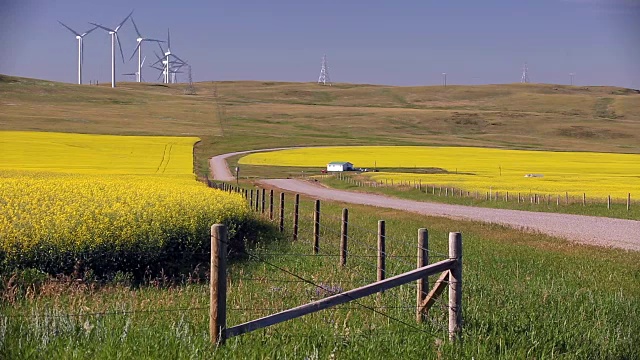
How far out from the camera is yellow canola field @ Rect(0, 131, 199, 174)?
45.3m

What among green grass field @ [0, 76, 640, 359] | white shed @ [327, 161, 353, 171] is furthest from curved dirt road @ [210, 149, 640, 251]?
white shed @ [327, 161, 353, 171]

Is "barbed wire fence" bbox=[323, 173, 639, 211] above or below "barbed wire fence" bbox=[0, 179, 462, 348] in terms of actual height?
below

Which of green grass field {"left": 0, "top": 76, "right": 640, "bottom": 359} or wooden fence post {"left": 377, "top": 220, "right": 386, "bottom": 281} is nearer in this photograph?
green grass field {"left": 0, "top": 76, "right": 640, "bottom": 359}

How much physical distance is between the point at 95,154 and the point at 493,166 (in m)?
29.9

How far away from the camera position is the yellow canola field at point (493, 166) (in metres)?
44.0

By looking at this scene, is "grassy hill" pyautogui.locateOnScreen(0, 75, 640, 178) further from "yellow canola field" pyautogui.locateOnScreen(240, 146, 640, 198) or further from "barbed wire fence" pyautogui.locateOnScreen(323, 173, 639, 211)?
"barbed wire fence" pyautogui.locateOnScreen(323, 173, 639, 211)

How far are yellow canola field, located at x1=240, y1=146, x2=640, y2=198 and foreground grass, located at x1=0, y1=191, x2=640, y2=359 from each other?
90.5 feet

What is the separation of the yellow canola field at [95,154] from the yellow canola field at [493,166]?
837cm

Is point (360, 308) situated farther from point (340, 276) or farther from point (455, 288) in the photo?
point (340, 276)

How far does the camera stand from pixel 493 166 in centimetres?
6688

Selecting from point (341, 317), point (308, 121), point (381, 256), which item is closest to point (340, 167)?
point (381, 256)

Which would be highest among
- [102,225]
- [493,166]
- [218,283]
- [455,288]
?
[218,283]

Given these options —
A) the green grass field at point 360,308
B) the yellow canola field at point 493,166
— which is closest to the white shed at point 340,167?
the yellow canola field at point 493,166

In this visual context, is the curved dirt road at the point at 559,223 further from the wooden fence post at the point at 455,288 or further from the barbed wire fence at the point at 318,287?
the wooden fence post at the point at 455,288
